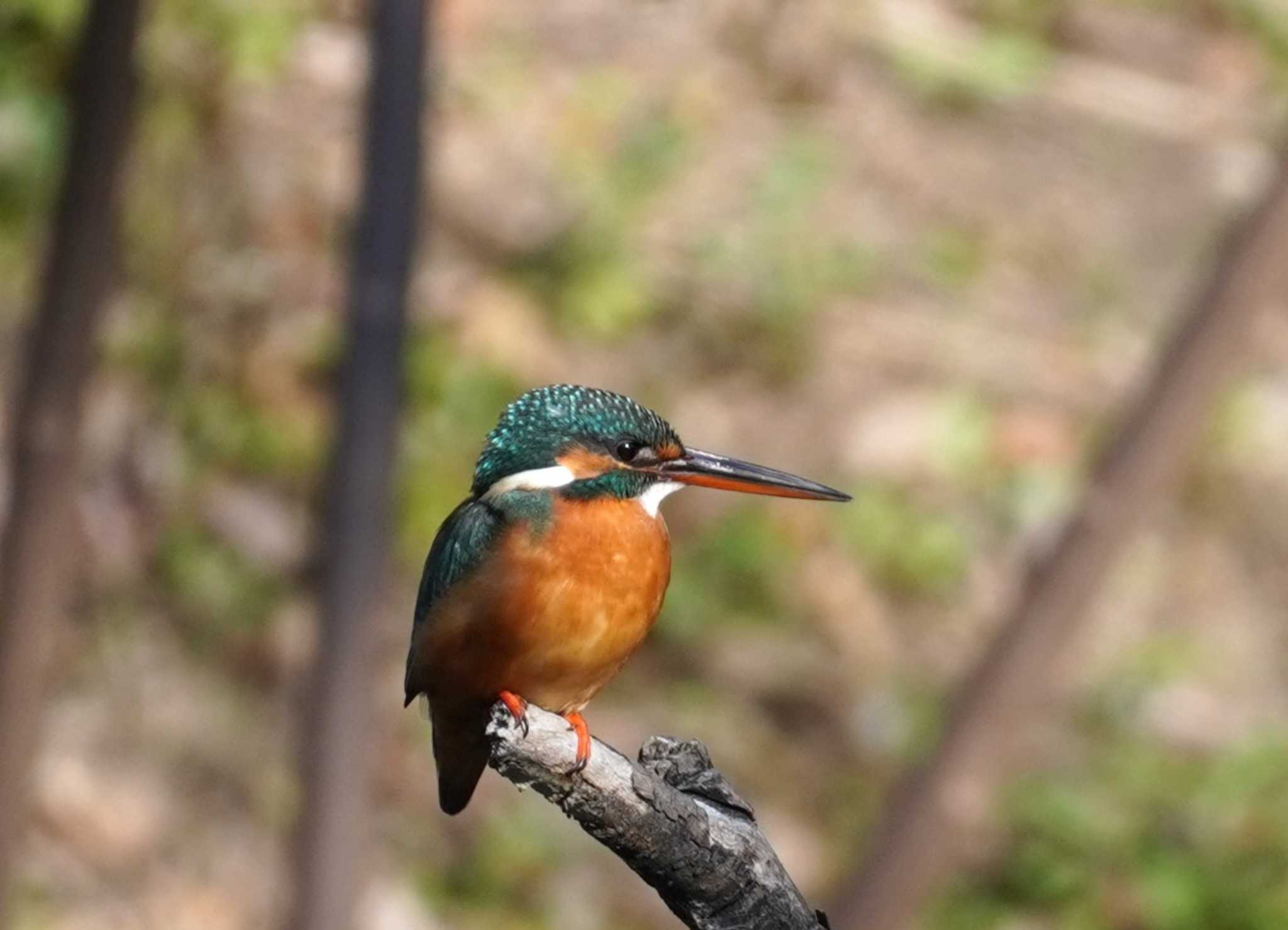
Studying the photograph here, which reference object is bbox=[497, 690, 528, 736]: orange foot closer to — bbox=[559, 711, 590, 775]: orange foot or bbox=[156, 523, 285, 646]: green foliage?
bbox=[559, 711, 590, 775]: orange foot

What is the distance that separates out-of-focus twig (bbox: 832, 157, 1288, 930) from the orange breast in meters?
3.71

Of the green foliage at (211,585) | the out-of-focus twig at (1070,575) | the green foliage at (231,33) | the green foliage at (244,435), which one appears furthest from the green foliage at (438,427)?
the out-of-focus twig at (1070,575)

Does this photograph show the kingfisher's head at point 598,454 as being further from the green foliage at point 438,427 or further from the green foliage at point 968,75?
the green foliage at point 968,75

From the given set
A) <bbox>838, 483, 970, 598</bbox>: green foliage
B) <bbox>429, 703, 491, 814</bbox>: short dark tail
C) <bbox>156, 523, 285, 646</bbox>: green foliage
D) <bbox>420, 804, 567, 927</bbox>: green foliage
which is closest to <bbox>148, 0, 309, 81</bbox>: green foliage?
<bbox>156, 523, 285, 646</bbox>: green foliage

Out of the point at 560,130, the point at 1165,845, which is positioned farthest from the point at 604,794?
the point at 560,130

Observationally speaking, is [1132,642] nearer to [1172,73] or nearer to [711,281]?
[711,281]

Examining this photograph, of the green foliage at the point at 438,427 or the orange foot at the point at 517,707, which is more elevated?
the orange foot at the point at 517,707

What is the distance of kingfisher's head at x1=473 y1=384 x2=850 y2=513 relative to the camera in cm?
152

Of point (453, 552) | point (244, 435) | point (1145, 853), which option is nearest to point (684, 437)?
point (244, 435)

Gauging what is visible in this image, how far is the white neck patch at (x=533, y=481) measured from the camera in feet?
5.26

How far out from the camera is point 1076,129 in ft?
28.3

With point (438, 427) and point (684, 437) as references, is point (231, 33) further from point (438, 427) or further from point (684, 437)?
point (684, 437)

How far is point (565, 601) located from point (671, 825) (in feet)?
0.72

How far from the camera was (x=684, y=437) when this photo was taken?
6.59 metres
